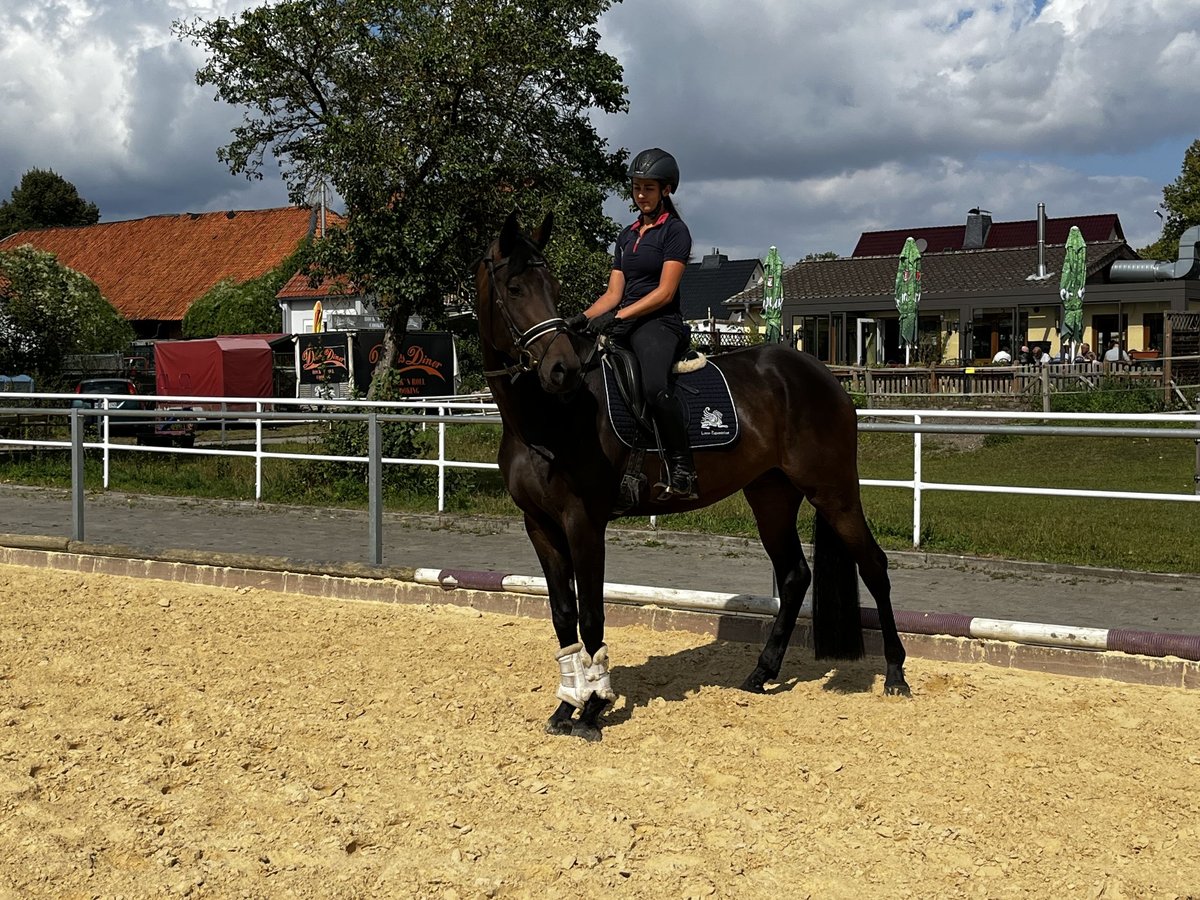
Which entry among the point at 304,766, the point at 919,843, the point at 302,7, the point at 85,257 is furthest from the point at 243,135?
the point at 85,257

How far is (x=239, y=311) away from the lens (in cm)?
4825

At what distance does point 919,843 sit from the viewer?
→ 4180mm

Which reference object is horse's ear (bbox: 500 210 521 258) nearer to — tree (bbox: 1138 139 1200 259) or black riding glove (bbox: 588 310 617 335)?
black riding glove (bbox: 588 310 617 335)

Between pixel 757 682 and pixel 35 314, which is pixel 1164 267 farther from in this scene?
pixel 757 682

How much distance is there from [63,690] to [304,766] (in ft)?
5.85

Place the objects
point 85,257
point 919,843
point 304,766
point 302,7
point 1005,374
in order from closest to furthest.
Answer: point 919,843 → point 304,766 → point 302,7 → point 1005,374 → point 85,257

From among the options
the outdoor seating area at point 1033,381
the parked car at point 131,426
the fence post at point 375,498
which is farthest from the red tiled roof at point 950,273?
the fence post at point 375,498

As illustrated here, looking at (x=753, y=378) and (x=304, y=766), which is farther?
(x=753, y=378)

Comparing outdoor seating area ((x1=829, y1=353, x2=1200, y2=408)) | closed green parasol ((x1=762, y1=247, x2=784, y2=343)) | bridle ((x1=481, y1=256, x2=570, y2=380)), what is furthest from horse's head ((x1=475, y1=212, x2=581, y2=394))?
closed green parasol ((x1=762, y1=247, x2=784, y2=343))

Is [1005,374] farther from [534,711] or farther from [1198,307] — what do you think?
[534,711]

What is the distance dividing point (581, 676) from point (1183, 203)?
52456mm

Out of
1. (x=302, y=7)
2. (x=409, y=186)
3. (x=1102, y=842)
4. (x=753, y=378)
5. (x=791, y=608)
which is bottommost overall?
(x=1102, y=842)

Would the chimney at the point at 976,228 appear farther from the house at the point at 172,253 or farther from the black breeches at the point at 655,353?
the black breeches at the point at 655,353

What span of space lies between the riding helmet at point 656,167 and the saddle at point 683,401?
83 cm
